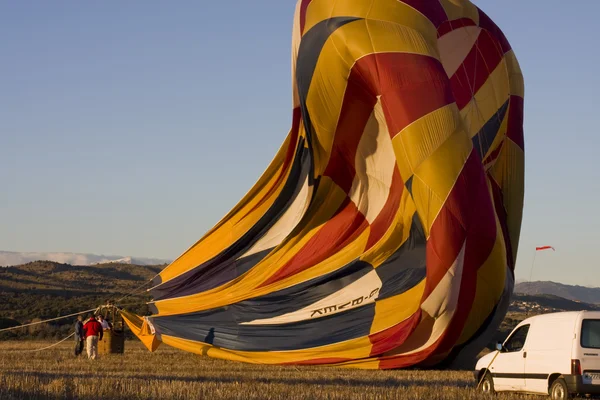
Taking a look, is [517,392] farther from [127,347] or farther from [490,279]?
[127,347]

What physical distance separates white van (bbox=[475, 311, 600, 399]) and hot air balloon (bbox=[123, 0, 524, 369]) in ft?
7.83

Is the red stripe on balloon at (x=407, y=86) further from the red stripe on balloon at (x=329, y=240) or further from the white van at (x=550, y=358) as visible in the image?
the white van at (x=550, y=358)

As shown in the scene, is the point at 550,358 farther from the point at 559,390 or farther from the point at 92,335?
the point at 92,335

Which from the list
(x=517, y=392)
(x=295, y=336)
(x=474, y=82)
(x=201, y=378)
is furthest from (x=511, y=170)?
(x=201, y=378)

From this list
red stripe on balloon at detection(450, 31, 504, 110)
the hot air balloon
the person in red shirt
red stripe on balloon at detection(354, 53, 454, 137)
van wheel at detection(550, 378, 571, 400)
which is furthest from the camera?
the person in red shirt

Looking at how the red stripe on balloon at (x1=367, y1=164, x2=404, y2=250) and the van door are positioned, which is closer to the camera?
the van door

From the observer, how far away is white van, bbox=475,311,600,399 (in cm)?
1372

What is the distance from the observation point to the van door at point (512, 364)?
15.4 metres

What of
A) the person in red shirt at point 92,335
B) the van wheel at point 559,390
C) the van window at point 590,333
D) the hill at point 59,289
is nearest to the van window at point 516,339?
the van wheel at point 559,390

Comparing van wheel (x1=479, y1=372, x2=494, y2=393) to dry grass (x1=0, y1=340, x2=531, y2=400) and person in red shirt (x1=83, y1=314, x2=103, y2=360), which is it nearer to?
dry grass (x1=0, y1=340, x2=531, y2=400)

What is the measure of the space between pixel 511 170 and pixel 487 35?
9.94ft

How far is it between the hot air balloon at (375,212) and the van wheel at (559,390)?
4.16m

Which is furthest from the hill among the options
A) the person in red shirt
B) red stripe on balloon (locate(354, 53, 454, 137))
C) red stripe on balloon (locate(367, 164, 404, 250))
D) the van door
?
the van door

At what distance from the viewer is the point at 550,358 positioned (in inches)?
568
